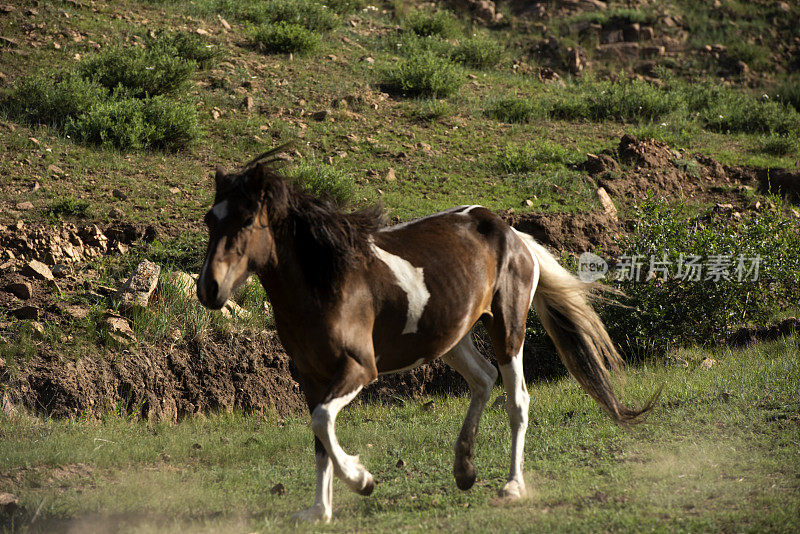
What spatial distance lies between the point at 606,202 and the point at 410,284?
6.55 meters

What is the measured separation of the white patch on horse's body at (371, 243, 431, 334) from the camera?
4738mm

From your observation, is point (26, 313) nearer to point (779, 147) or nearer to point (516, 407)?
point (516, 407)

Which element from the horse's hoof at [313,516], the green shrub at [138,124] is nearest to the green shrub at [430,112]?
the green shrub at [138,124]

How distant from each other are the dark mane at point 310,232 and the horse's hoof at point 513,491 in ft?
5.91

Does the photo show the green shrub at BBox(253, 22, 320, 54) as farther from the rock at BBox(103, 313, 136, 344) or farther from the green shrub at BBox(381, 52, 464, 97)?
the rock at BBox(103, 313, 136, 344)

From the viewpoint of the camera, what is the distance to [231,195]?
4.19 m

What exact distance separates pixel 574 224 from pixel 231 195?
6.50m

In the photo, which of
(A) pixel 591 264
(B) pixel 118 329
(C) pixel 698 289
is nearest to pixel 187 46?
(B) pixel 118 329

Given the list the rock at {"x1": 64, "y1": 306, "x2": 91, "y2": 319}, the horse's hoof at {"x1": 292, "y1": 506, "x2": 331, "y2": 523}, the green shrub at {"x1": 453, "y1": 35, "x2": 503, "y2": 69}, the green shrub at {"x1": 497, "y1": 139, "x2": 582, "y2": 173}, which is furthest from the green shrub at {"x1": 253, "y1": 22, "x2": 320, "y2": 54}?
the horse's hoof at {"x1": 292, "y1": 506, "x2": 331, "y2": 523}

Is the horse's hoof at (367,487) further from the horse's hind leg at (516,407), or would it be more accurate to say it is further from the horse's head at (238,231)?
the horse's head at (238,231)

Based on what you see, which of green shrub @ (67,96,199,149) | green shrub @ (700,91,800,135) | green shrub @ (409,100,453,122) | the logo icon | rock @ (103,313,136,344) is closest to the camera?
rock @ (103,313,136,344)

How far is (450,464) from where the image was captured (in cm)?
586

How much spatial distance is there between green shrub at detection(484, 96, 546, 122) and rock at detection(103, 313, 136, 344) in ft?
26.5

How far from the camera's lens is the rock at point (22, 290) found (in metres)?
7.36
